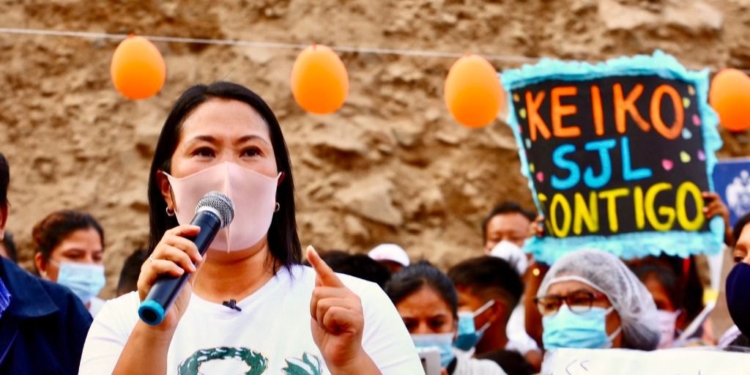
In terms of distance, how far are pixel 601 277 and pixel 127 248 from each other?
5.12m

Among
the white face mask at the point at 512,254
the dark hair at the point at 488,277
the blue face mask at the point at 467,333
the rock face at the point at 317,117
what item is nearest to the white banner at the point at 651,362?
the blue face mask at the point at 467,333

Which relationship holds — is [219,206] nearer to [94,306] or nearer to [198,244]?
[198,244]

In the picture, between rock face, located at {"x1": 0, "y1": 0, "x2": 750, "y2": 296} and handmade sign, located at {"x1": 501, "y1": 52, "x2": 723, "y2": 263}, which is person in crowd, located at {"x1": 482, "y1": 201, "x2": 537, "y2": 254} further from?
rock face, located at {"x1": 0, "y1": 0, "x2": 750, "y2": 296}

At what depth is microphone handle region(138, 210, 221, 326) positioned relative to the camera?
2143mm

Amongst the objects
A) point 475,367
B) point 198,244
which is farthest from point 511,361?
point 198,244

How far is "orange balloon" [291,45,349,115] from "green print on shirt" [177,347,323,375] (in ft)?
13.6

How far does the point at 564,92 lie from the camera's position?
5.80m

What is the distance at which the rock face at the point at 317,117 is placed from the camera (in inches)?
373

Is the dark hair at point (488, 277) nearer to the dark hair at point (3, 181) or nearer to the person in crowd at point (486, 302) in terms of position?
the person in crowd at point (486, 302)

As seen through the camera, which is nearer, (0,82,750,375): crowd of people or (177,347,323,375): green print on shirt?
(0,82,750,375): crowd of people

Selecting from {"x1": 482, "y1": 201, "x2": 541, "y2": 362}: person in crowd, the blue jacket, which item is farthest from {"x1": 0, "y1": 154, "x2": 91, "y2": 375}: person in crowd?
{"x1": 482, "y1": 201, "x2": 541, "y2": 362}: person in crowd

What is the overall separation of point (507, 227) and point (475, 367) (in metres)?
2.51

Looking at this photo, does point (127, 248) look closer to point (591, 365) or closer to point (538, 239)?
point (538, 239)

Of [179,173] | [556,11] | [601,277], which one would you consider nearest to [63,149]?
[556,11]
